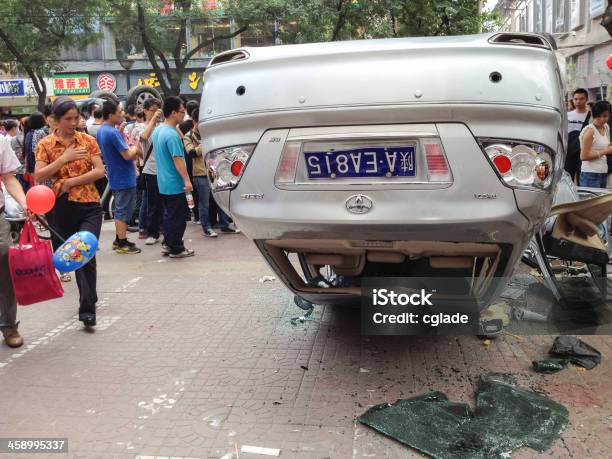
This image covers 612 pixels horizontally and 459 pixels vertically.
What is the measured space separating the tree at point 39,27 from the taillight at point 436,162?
751 inches

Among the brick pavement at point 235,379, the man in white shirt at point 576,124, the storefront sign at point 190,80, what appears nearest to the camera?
the brick pavement at point 235,379

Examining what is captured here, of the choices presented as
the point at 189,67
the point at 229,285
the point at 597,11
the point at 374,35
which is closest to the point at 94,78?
the point at 189,67

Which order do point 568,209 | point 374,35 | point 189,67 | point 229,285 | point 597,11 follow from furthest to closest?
point 189,67, point 597,11, point 374,35, point 229,285, point 568,209

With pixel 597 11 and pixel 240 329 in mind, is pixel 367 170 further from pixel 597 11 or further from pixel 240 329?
pixel 597 11

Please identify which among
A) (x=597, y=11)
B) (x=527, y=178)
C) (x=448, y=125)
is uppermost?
(x=597, y=11)

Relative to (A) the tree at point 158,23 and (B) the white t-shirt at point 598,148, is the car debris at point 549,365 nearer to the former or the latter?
(B) the white t-shirt at point 598,148

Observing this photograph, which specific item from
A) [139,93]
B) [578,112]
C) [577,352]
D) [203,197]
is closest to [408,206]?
[577,352]

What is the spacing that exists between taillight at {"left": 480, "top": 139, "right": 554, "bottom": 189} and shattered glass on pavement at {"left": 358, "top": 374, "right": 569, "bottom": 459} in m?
1.17

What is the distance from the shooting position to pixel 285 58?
117 inches

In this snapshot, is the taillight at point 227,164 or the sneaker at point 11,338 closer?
the taillight at point 227,164

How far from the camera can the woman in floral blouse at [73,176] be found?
14.4ft

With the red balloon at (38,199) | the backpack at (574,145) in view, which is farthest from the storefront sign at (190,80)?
the red balloon at (38,199)

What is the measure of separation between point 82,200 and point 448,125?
3.03 m

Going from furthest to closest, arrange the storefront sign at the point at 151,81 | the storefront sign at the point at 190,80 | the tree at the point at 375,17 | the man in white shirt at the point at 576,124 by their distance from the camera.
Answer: the storefront sign at the point at 190,80 → the storefront sign at the point at 151,81 → the tree at the point at 375,17 → the man in white shirt at the point at 576,124
